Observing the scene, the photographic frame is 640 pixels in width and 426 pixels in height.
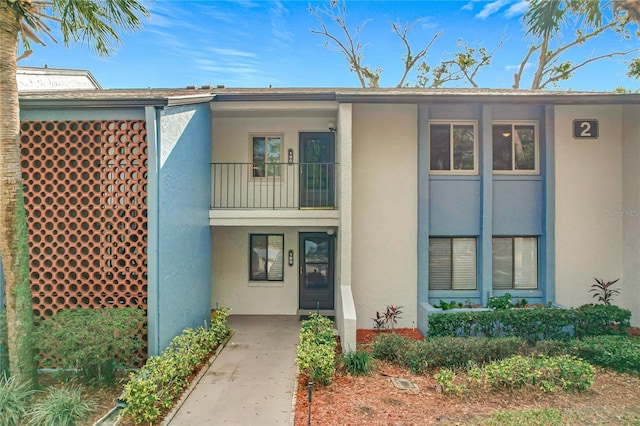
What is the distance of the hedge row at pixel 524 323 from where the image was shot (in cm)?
791

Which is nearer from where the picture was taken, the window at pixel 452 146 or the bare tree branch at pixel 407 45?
the window at pixel 452 146

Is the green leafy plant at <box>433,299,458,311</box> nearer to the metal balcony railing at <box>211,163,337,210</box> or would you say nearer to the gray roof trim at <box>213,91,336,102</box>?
the metal balcony railing at <box>211,163,337,210</box>

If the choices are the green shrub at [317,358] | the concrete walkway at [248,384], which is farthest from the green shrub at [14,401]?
the green shrub at [317,358]

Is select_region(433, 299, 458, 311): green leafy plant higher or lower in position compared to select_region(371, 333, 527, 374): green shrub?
higher

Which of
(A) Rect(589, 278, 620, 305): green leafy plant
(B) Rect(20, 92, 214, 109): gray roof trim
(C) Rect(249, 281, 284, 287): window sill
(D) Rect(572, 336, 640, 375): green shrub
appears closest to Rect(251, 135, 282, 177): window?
(C) Rect(249, 281, 284, 287): window sill

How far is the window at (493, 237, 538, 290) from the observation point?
9.35 metres

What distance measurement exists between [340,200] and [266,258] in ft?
11.2

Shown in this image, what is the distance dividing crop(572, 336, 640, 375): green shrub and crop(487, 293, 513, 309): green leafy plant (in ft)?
4.98

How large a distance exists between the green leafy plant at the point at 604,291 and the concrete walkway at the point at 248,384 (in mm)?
8100

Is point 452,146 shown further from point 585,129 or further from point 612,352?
point 612,352

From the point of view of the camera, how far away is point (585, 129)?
928 cm

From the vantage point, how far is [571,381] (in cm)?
596

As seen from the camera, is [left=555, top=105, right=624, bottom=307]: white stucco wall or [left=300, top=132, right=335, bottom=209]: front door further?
[left=300, top=132, right=335, bottom=209]: front door

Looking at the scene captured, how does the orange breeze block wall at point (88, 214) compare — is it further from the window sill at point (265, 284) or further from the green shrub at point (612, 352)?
the green shrub at point (612, 352)
